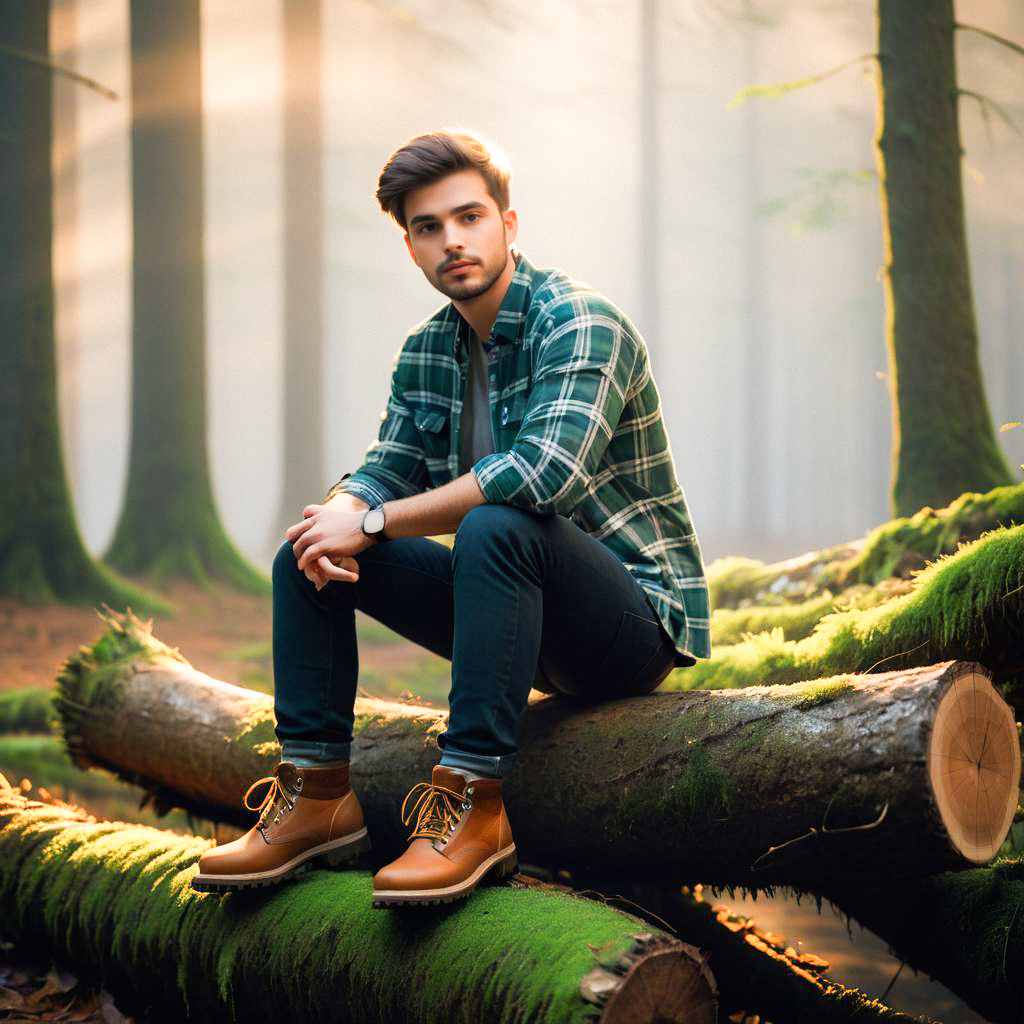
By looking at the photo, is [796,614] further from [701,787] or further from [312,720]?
[312,720]

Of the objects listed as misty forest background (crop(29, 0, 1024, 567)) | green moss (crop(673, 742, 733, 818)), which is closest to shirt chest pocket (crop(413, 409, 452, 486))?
green moss (crop(673, 742, 733, 818))

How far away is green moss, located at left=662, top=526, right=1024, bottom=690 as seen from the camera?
2768mm

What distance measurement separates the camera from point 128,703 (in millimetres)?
4000

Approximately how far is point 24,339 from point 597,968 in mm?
8070

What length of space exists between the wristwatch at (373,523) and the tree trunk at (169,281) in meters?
6.95

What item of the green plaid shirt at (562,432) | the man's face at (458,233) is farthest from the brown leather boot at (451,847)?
the man's face at (458,233)

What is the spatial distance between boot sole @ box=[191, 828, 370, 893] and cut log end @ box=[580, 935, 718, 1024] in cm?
89

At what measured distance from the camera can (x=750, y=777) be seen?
235 centimetres

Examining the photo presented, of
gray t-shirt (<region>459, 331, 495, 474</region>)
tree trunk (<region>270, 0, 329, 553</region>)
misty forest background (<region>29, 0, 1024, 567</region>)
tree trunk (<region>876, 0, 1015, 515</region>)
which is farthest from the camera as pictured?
misty forest background (<region>29, 0, 1024, 567</region>)

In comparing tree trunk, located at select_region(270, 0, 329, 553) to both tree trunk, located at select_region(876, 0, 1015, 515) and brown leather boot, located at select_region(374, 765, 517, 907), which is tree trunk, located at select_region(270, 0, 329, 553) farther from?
brown leather boot, located at select_region(374, 765, 517, 907)

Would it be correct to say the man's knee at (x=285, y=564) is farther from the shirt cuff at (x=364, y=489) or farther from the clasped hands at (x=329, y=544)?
the shirt cuff at (x=364, y=489)

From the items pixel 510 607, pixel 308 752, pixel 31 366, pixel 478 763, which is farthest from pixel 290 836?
pixel 31 366

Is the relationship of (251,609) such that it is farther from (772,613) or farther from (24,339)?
(772,613)

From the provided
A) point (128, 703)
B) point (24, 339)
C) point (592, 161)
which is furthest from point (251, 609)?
point (592, 161)
